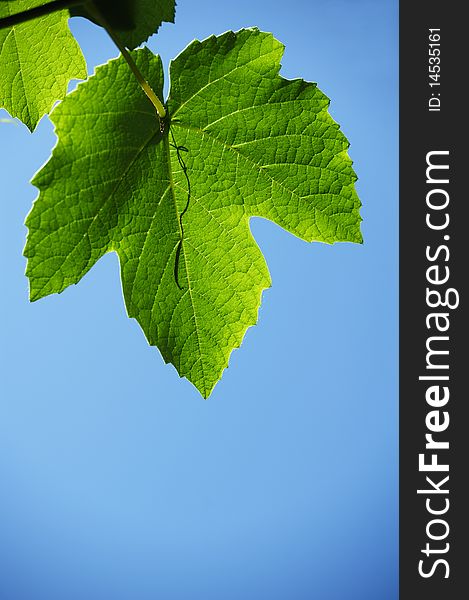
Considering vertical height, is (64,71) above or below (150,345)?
A: above

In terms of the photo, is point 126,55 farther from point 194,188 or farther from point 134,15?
point 194,188

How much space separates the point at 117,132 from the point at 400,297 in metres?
3.58

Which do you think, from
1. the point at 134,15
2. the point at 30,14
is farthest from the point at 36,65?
the point at 30,14

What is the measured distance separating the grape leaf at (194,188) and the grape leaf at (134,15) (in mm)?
28

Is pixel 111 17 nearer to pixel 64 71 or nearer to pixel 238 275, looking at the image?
pixel 64 71

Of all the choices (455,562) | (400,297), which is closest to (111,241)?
(400,297)

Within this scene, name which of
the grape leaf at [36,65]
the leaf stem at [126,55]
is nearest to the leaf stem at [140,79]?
the leaf stem at [126,55]

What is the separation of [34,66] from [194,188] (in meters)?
0.22

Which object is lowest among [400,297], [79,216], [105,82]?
[79,216]

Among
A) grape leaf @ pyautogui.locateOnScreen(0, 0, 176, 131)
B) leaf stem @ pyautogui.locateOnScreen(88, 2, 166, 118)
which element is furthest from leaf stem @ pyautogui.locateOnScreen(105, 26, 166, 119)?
grape leaf @ pyautogui.locateOnScreen(0, 0, 176, 131)

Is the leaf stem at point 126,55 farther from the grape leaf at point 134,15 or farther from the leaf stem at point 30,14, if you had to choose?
the leaf stem at point 30,14

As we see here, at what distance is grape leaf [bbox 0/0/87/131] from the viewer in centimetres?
72

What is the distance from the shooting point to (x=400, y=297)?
409cm

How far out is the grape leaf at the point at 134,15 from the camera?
646mm
